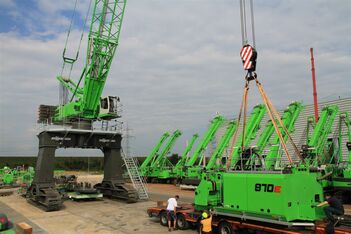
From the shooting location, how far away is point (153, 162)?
3806cm

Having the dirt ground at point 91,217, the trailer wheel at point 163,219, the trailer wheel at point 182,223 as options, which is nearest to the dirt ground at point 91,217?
the dirt ground at point 91,217

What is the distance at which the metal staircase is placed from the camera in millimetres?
21531

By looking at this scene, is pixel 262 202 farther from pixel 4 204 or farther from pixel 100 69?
pixel 4 204

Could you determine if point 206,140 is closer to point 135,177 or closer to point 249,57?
point 135,177

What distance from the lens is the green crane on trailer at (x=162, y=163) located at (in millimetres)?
36241

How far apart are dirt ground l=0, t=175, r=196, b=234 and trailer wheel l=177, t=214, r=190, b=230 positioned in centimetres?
31

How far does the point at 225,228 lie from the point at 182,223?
7.88 ft

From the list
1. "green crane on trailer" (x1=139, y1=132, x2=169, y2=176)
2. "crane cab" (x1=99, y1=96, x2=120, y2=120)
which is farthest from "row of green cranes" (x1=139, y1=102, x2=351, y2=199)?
"crane cab" (x1=99, y1=96, x2=120, y2=120)

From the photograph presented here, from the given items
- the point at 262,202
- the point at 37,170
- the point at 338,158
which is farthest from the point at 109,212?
the point at 338,158

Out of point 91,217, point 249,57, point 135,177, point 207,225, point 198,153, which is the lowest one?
point 91,217

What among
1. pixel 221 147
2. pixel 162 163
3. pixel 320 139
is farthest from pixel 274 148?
pixel 162 163

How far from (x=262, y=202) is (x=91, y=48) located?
686 inches

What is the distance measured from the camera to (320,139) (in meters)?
24.5

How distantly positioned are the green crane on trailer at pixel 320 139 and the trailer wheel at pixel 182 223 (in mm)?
13256
